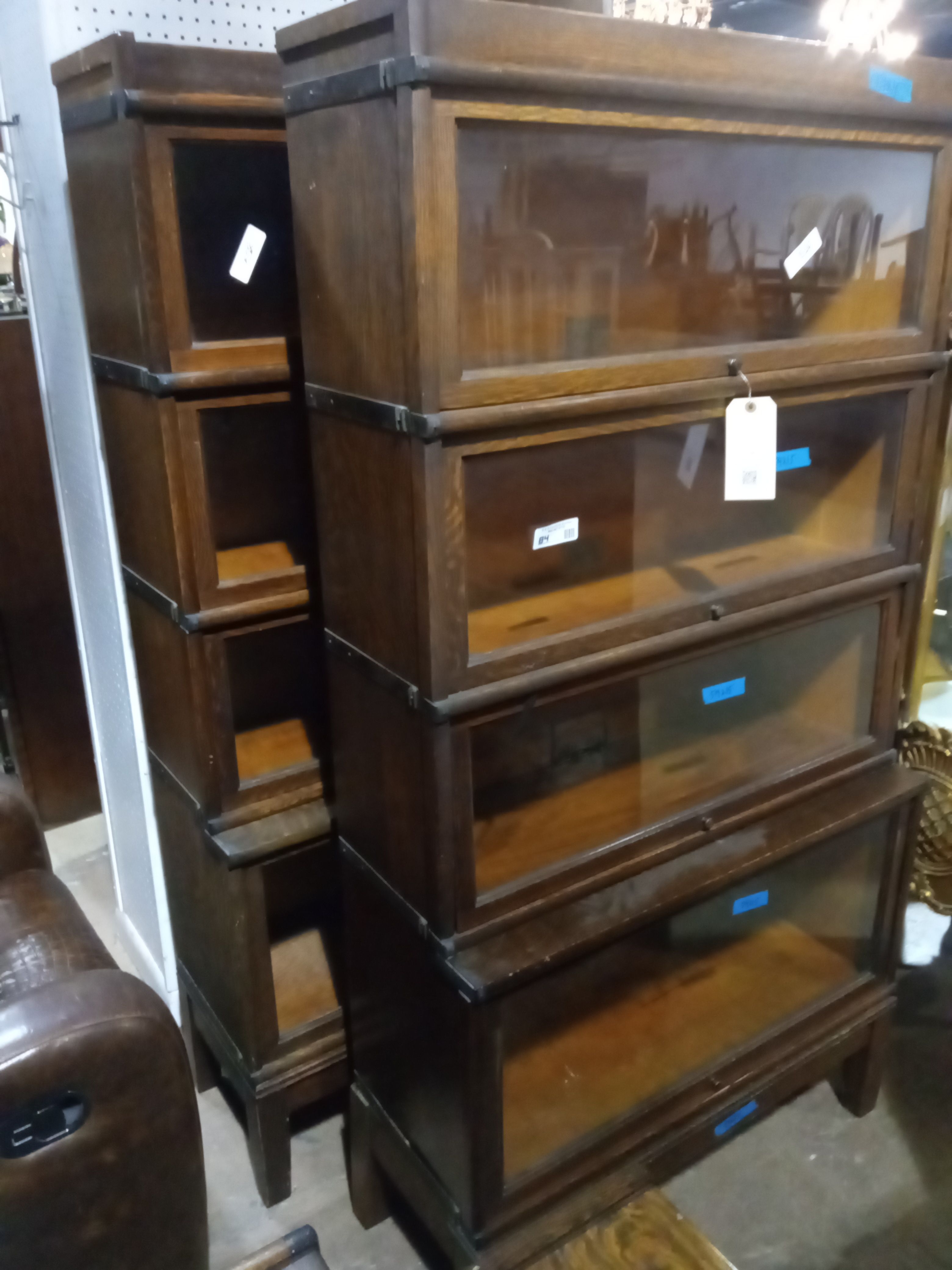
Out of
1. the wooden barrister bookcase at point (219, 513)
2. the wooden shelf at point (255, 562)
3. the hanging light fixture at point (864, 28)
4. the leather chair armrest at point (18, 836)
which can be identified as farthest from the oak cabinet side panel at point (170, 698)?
the hanging light fixture at point (864, 28)

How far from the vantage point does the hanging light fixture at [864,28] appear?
1.13 meters

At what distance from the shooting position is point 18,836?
1.35 metres

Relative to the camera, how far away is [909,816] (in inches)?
61.7

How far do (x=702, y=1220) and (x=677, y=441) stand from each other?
3.84 ft

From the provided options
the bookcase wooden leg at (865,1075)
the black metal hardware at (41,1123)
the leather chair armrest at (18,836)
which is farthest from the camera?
the bookcase wooden leg at (865,1075)

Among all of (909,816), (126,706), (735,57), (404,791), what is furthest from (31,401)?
(909,816)

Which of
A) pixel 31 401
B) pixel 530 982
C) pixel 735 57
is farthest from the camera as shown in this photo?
pixel 31 401

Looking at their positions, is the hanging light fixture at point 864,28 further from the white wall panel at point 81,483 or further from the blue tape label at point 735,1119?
the blue tape label at point 735,1119

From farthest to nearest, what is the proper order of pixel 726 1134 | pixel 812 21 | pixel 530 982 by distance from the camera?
pixel 812 21 < pixel 726 1134 < pixel 530 982

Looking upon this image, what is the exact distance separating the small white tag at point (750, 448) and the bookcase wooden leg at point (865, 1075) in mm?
970

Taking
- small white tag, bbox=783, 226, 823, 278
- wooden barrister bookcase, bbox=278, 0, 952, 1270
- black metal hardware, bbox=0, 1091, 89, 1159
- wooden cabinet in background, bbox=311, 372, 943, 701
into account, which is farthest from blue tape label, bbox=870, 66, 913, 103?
black metal hardware, bbox=0, 1091, 89, 1159

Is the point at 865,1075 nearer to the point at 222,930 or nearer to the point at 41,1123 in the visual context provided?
the point at 222,930

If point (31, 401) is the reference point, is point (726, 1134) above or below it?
below

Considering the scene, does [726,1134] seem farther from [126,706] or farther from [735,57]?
[735,57]
